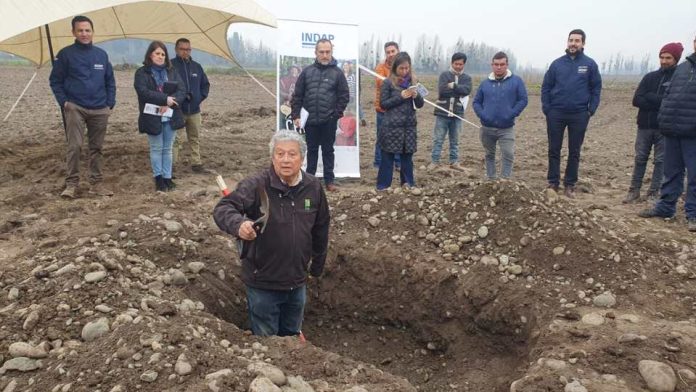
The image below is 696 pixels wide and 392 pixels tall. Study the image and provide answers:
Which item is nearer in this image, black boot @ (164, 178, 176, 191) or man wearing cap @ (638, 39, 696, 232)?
man wearing cap @ (638, 39, 696, 232)

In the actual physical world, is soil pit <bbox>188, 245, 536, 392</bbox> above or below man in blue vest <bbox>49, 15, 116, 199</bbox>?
below

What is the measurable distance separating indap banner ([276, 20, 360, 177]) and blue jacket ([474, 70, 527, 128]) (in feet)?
6.75

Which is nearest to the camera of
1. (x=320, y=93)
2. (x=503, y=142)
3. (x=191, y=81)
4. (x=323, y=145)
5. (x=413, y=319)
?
(x=413, y=319)

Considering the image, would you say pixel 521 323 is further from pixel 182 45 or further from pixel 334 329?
pixel 182 45

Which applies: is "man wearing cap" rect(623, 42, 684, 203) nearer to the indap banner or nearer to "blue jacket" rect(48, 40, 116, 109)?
the indap banner

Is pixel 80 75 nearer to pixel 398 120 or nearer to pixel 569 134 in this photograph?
pixel 398 120

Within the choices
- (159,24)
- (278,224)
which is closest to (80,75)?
(159,24)

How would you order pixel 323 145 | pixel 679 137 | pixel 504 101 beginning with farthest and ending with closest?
pixel 323 145 → pixel 504 101 → pixel 679 137

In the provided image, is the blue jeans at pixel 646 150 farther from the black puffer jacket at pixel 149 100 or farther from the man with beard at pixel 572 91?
the black puffer jacket at pixel 149 100

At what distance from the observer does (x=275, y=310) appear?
3.82 meters

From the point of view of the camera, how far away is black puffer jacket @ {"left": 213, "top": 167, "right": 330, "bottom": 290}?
11.3 feet

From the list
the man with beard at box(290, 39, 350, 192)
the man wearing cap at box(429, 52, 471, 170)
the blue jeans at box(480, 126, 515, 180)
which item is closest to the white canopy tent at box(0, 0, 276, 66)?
the man with beard at box(290, 39, 350, 192)

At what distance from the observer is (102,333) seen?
10.2 feet

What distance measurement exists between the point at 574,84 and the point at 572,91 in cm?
9
